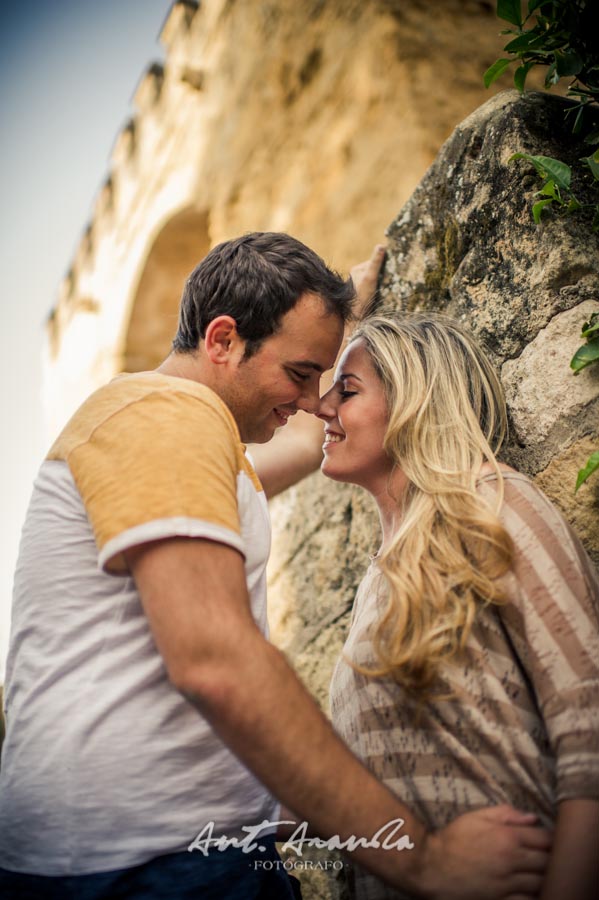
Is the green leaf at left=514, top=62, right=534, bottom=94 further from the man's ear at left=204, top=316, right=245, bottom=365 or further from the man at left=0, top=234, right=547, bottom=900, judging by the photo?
the man at left=0, top=234, right=547, bottom=900

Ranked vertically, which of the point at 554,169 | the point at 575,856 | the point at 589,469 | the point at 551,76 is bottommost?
the point at 575,856

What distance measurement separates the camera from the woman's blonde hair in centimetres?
123

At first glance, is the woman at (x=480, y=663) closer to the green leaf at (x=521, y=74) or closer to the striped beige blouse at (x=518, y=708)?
the striped beige blouse at (x=518, y=708)

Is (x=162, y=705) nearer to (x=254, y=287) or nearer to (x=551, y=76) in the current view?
(x=254, y=287)

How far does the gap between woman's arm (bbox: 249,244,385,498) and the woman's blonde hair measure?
52 centimetres

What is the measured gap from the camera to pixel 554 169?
158 cm

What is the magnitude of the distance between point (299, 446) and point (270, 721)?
53.8 inches

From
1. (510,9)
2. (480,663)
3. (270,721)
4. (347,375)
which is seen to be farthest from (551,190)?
(270,721)

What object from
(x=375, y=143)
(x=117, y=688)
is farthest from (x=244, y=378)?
(x=375, y=143)

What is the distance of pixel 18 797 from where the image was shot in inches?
44.1

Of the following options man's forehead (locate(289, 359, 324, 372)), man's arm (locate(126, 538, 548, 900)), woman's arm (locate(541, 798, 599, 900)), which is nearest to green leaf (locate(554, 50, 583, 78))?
man's forehead (locate(289, 359, 324, 372))

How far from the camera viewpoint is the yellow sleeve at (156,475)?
1.01 m

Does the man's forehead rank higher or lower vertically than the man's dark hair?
lower

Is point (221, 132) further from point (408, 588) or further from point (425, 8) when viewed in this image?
point (408, 588)
